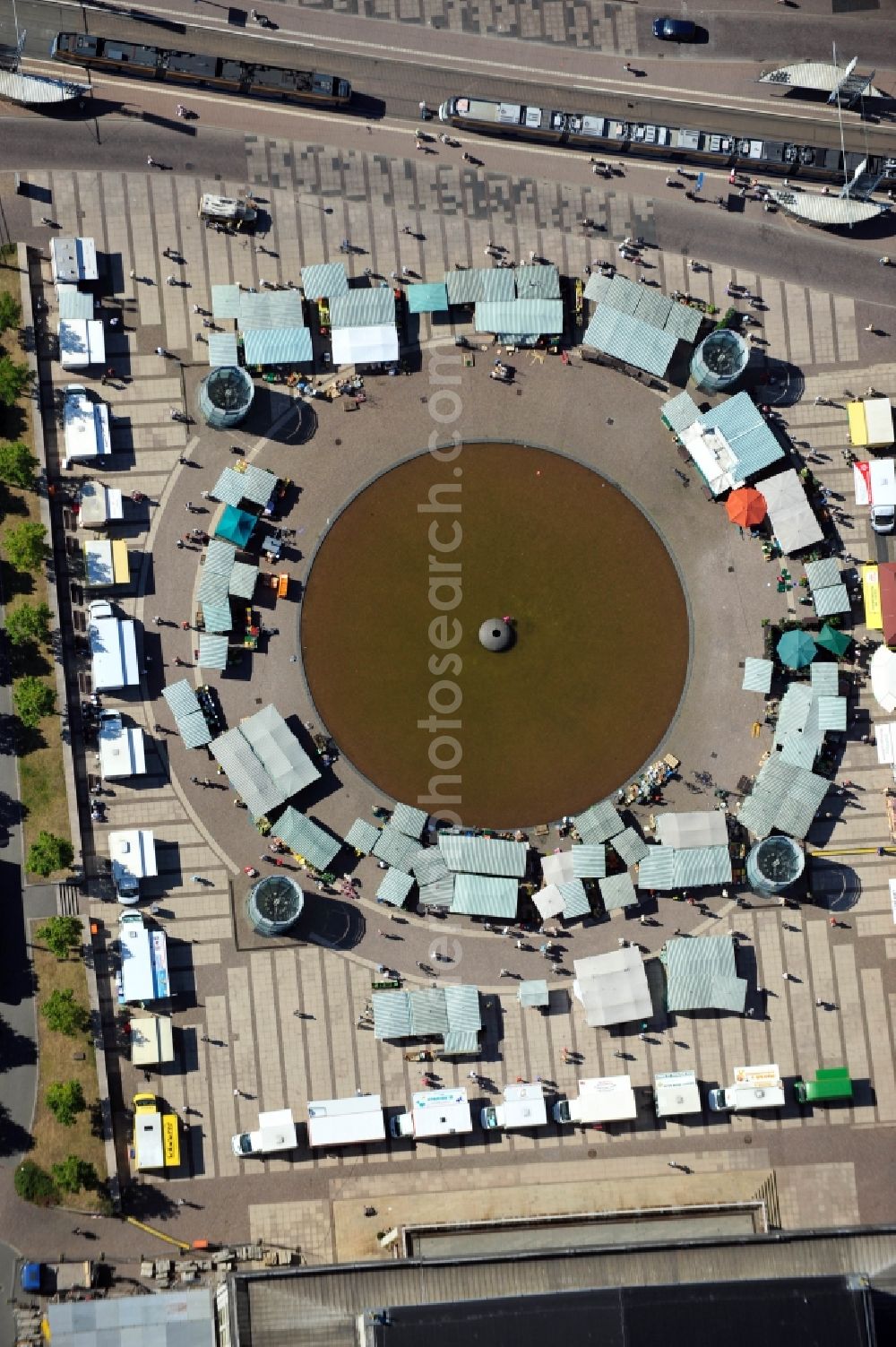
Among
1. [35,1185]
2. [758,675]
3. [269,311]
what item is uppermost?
[269,311]

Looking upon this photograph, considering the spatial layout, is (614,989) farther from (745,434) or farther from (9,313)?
(9,313)

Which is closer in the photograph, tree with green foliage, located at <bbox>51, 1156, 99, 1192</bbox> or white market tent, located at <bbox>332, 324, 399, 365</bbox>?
tree with green foliage, located at <bbox>51, 1156, 99, 1192</bbox>

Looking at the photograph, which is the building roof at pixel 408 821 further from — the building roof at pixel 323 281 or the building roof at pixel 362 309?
the building roof at pixel 323 281

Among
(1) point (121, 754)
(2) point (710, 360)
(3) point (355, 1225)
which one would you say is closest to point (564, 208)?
(2) point (710, 360)

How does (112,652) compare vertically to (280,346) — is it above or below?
below

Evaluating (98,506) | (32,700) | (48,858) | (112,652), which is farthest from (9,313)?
(48,858)

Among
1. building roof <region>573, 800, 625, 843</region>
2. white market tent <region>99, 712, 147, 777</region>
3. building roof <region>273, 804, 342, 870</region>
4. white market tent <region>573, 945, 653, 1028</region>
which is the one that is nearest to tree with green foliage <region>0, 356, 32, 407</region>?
white market tent <region>99, 712, 147, 777</region>

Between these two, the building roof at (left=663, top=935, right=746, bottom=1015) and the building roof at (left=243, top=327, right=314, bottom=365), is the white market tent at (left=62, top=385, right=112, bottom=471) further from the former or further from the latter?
the building roof at (left=663, top=935, right=746, bottom=1015)

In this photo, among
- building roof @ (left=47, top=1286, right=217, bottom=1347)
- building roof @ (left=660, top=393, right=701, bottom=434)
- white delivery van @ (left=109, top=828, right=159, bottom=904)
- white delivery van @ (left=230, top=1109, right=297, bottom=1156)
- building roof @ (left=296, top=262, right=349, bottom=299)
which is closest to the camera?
building roof @ (left=47, top=1286, right=217, bottom=1347)
